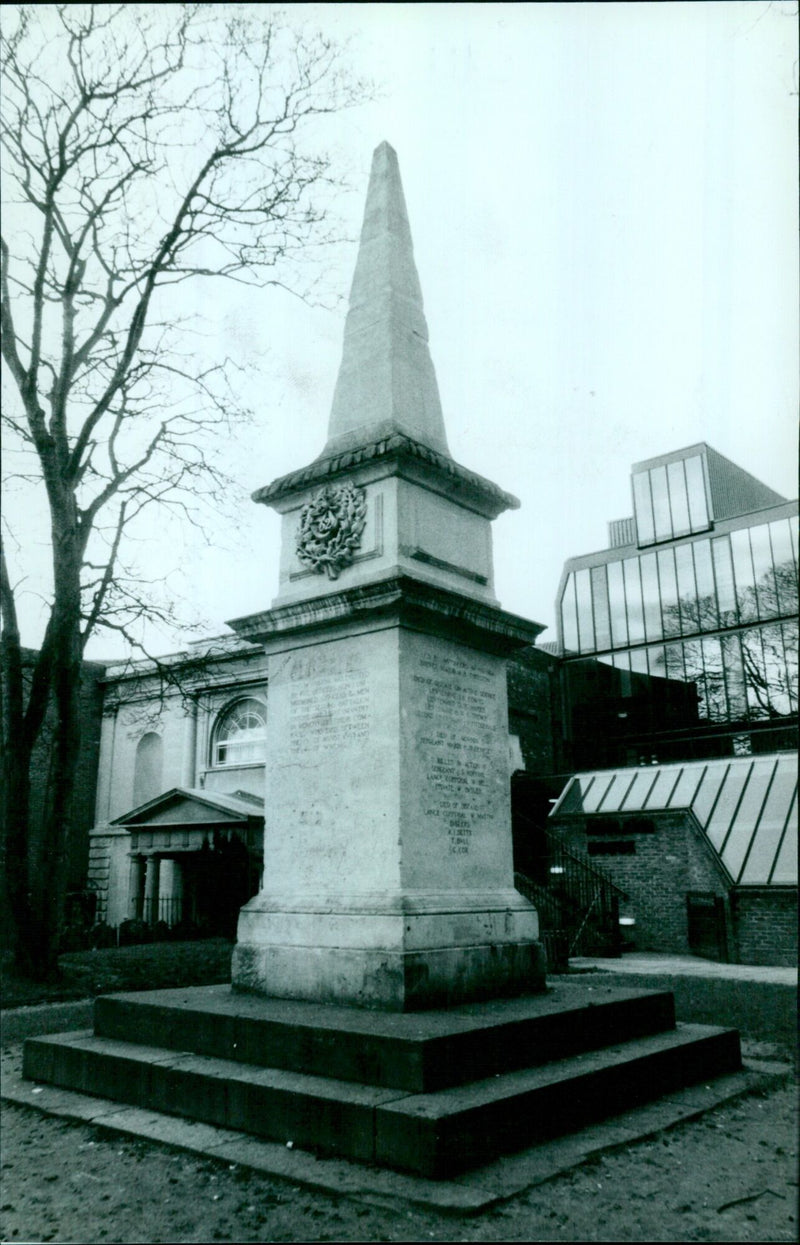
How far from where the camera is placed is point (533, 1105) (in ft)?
15.0

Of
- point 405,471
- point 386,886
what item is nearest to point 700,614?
point 405,471

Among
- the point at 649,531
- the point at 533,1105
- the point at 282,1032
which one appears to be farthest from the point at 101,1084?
the point at 649,531

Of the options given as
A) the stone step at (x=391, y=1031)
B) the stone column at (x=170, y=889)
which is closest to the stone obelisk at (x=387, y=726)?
the stone step at (x=391, y=1031)

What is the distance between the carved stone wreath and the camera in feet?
23.1

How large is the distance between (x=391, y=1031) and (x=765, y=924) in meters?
14.1

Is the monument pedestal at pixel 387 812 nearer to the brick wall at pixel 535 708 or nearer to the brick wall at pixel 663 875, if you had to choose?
the brick wall at pixel 663 875

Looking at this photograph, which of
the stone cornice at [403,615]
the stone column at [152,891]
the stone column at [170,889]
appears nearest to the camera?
the stone cornice at [403,615]

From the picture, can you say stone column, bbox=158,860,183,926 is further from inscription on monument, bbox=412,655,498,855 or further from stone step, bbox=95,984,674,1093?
inscription on monument, bbox=412,655,498,855

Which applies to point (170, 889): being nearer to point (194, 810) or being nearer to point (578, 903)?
point (194, 810)

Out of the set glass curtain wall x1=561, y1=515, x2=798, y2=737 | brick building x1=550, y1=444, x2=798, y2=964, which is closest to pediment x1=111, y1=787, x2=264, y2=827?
brick building x1=550, y1=444, x2=798, y2=964

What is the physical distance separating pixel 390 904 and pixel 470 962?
764 mm

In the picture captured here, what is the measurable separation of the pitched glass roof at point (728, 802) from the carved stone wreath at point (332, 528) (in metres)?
12.4

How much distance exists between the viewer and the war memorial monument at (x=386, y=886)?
4.76m

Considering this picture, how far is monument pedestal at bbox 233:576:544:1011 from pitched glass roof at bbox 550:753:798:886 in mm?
11581
